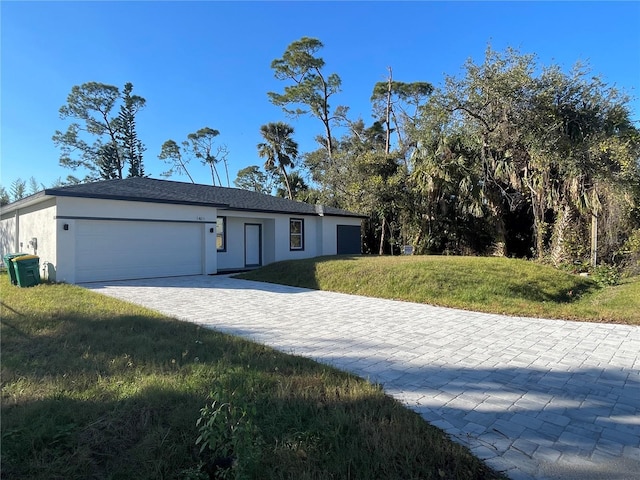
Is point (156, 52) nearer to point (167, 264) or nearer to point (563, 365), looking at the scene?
point (167, 264)

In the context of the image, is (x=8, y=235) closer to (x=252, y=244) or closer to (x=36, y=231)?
(x=36, y=231)

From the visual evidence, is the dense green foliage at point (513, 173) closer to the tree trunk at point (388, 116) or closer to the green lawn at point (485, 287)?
the green lawn at point (485, 287)

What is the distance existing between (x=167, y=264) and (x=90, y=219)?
2832mm

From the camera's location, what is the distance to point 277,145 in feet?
92.2

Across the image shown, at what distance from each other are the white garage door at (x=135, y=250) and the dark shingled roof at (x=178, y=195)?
3.02ft

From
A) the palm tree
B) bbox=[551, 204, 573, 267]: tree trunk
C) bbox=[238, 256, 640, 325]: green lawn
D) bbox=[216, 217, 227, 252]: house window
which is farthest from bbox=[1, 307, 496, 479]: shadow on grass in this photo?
the palm tree

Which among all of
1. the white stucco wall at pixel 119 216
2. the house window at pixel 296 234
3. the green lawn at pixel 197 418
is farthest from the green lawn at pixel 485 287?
the green lawn at pixel 197 418

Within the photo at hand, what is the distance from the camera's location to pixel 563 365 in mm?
4211

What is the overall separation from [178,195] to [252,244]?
4.12 m

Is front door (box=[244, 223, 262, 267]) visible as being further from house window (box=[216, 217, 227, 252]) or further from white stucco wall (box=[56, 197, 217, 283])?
white stucco wall (box=[56, 197, 217, 283])

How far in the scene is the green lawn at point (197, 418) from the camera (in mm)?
2227

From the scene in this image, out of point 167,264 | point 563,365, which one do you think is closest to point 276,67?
point 167,264

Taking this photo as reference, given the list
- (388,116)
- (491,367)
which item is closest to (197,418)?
(491,367)

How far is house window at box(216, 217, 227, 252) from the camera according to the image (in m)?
14.8
